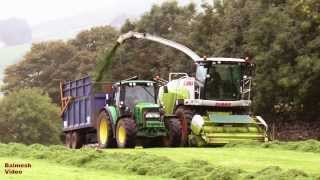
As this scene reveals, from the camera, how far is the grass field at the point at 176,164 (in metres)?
11.1

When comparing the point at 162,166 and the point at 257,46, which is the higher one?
the point at 257,46

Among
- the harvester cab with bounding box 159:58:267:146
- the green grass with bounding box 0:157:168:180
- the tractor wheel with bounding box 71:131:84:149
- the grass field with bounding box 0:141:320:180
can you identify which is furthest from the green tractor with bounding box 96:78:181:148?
the green grass with bounding box 0:157:168:180

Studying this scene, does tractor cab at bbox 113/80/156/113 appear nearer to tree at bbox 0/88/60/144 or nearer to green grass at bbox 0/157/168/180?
green grass at bbox 0/157/168/180

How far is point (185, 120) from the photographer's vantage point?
2278 cm

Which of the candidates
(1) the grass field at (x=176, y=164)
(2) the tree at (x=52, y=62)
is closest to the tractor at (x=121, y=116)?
(1) the grass field at (x=176, y=164)

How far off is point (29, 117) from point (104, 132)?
4160 centimetres

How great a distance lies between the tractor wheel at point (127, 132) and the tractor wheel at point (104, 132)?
113 cm

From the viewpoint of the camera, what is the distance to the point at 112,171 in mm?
12602

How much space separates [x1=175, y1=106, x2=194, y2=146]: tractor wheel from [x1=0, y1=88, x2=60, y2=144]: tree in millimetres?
41162

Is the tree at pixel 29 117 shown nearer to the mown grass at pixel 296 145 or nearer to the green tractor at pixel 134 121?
the green tractor at pixel 134 121

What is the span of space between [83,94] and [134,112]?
3.94 m

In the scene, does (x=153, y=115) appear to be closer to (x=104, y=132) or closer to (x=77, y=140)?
(x=104, y=132)

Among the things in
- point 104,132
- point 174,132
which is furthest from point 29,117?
point 174,132

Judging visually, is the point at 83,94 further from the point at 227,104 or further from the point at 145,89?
the point at 227,104
